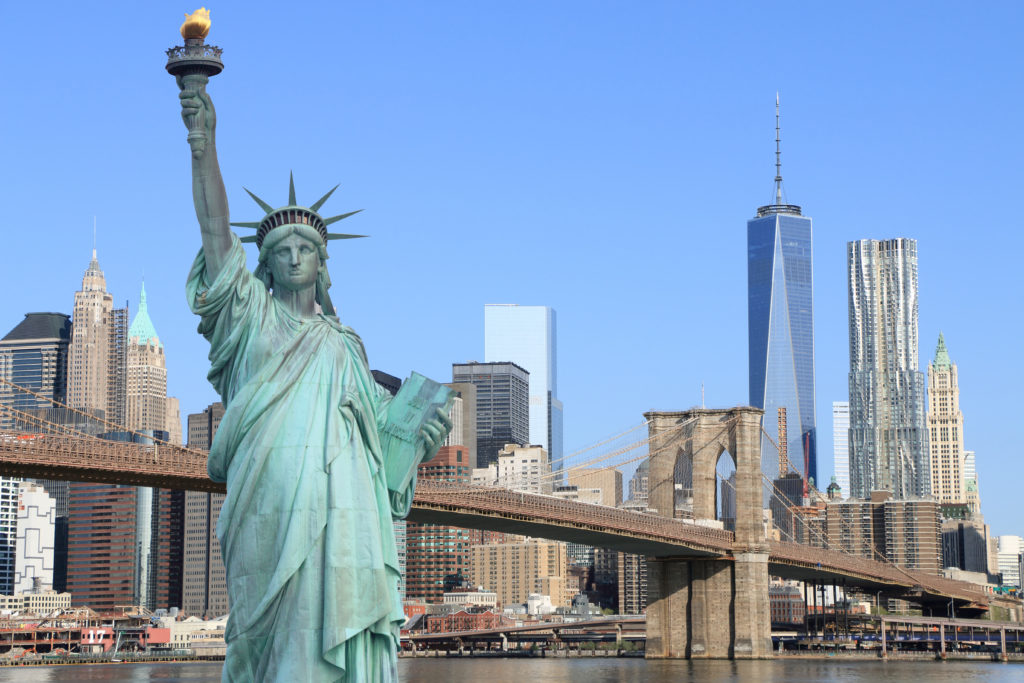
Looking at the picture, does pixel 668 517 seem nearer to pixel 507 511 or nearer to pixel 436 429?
pixel 507 511

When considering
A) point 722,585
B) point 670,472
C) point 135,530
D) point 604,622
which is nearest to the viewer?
point 722,585

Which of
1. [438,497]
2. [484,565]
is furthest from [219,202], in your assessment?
[484,565]

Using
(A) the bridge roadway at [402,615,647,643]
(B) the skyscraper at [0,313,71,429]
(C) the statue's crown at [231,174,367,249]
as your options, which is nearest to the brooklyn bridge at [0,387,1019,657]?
(A) the bridge roadway at [402,615,647,643]

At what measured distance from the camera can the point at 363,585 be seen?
13844mm

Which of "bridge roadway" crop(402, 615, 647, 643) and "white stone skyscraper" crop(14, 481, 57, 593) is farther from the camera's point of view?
"white stone skyscraper" crop(14, 481, 57, 593)

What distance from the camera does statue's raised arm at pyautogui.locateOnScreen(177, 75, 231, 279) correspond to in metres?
14.5

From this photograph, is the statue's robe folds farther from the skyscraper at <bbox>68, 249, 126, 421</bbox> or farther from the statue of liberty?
the skyscraper at <bbox>68, 249, 126, 421</bbox>

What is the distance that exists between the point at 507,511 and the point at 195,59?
135 feet

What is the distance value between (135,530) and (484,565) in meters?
36.0

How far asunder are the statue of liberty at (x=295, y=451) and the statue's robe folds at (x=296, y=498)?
1 cm

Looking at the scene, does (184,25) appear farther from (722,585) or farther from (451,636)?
(451,636)

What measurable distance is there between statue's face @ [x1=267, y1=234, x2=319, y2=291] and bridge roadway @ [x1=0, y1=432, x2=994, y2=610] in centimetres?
2883

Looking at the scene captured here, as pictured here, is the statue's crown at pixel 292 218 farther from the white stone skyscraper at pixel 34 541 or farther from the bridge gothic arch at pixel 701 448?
the white stone skyscraper at pixel 34 541

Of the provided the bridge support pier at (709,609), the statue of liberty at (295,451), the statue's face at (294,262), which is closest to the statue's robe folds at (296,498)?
the statue of liberty at (295,451)
